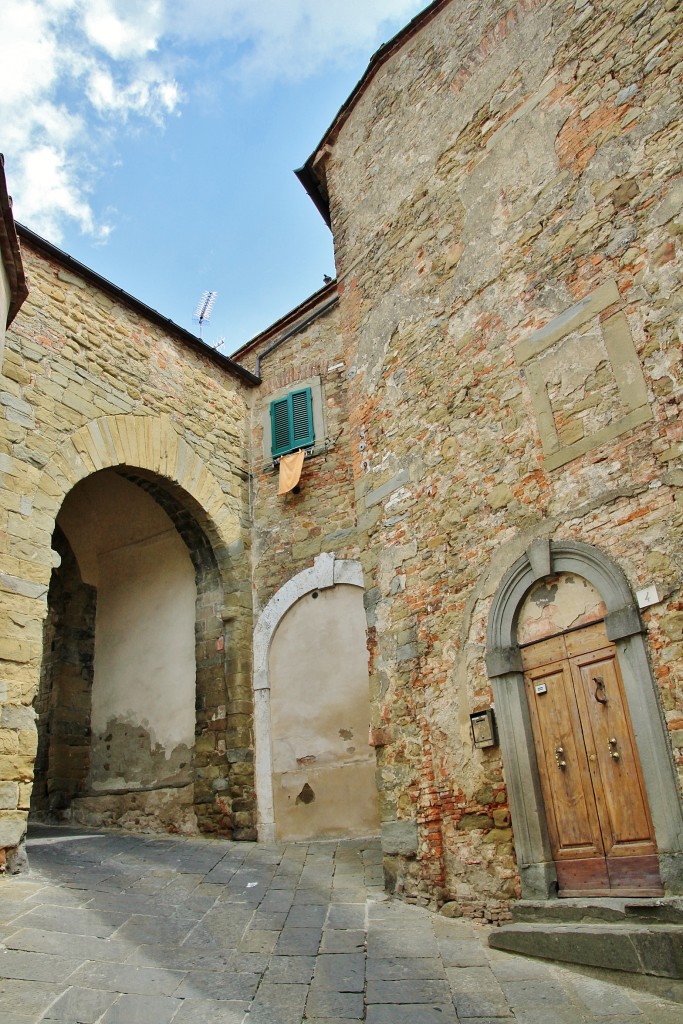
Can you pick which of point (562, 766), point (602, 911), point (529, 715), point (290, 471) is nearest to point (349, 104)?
point (290, 471)

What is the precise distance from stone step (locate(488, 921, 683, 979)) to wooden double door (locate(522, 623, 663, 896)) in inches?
12.9

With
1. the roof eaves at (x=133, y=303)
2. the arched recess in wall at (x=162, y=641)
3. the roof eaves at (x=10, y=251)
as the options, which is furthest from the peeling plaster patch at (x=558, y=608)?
the roof eaves at (x=133, y=303)

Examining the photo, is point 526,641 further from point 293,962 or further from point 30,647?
point 30,647

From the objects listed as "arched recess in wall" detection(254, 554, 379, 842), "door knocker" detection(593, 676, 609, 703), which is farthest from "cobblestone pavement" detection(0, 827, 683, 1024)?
"door knocker" detection(593, 676, 609, 703)

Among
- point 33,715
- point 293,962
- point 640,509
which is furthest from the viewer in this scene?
point 33,715

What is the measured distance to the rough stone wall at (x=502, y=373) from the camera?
182 inches

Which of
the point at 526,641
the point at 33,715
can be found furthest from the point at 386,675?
the point at 33,715

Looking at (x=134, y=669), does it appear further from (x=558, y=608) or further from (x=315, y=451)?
(x=558, y=608)

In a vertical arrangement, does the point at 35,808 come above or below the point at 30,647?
below

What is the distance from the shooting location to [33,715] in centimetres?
572

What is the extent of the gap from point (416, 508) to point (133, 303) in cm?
418

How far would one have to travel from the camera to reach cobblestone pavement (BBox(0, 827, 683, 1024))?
3.40m

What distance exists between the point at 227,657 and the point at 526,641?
4.14 m

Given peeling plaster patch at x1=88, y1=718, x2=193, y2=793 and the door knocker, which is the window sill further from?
the door knocker
